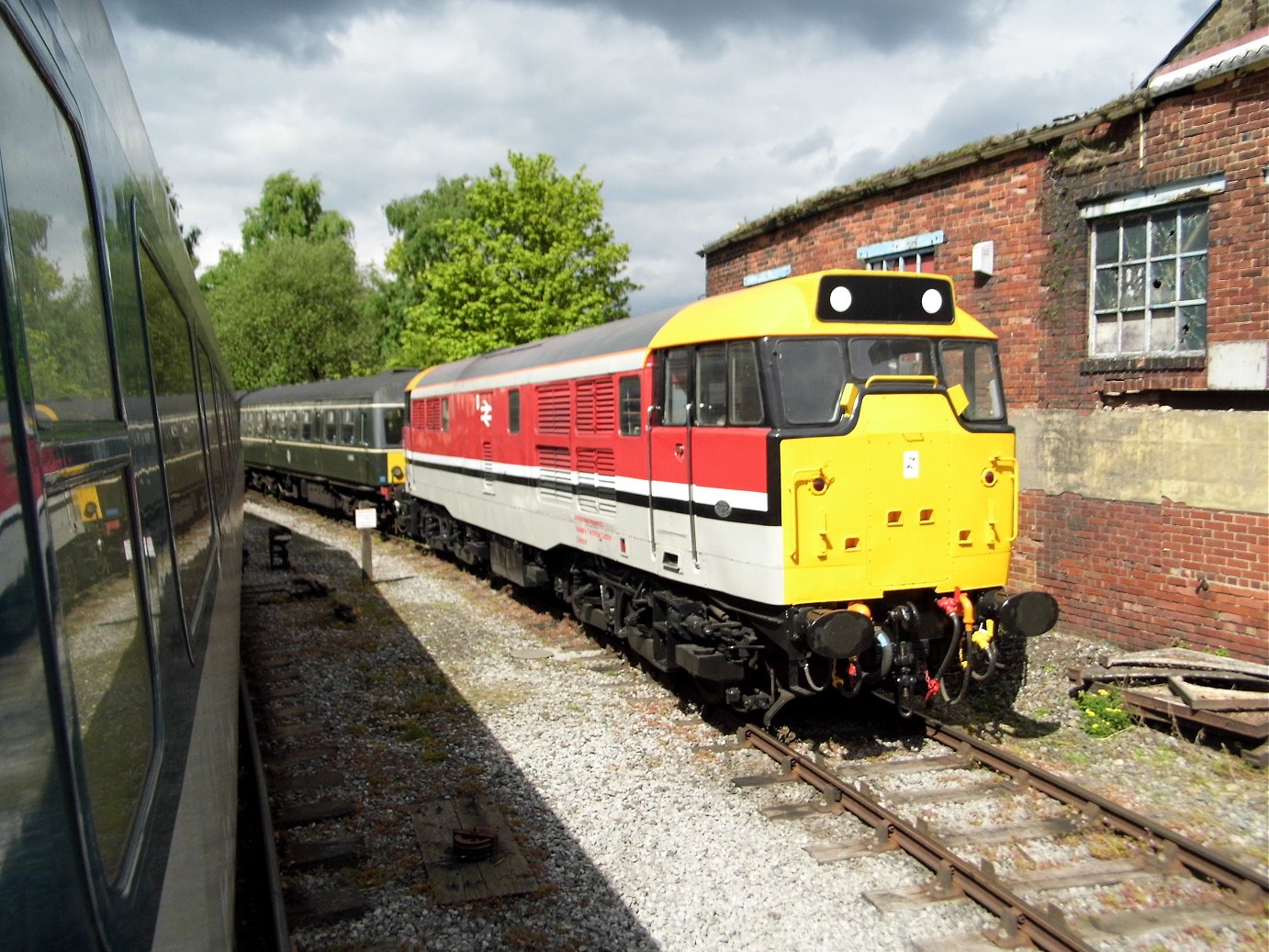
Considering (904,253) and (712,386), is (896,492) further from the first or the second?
(904,253)

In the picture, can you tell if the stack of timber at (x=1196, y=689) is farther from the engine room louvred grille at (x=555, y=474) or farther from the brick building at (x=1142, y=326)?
the engine room louvred grille at (x=555, y=474)

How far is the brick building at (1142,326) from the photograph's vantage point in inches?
328

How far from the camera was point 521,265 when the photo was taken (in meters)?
27.3

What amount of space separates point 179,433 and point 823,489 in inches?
166

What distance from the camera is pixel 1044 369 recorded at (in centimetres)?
1016

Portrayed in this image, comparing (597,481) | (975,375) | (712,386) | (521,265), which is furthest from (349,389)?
(975,375)

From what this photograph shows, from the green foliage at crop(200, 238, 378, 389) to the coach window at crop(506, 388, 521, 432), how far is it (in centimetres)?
3278

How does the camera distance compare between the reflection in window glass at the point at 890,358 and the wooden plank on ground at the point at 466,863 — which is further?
the reflection in window glass at the point at 890,358

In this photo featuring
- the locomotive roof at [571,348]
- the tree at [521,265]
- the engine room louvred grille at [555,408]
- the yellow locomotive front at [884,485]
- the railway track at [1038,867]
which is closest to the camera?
the railway track at [1038,867]

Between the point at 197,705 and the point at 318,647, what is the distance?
839 cm

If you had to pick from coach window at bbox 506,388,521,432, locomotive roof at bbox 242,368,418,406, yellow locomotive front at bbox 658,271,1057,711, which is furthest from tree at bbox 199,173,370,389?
yellow locomotive front at bbox 658,271,1057,711

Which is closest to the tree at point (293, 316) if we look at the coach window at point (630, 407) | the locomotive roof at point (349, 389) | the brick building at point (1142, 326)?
the locomotive roof at point (349, 389)

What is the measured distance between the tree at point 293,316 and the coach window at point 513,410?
32776mm

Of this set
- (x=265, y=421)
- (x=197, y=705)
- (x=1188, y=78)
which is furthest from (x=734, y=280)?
(x=265, y=421)
